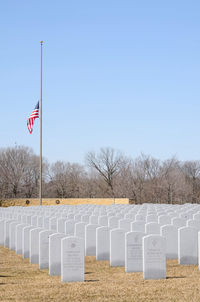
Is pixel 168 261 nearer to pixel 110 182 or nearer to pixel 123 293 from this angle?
pixel 123 293

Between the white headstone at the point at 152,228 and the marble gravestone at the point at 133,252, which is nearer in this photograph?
the marble gravestone at the point at 133,252

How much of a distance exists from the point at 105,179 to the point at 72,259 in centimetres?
5446

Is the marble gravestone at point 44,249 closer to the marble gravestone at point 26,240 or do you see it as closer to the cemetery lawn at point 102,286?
the cemetery lawn at point 102,286

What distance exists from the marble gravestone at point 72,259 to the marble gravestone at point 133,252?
1263 mm

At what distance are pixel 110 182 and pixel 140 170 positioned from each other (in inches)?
184

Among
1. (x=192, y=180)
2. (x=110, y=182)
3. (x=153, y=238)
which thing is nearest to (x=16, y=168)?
(x=110, y=182)

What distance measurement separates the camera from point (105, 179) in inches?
2527

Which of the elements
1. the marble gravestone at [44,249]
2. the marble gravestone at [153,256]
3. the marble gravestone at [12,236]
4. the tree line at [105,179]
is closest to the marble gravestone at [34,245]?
the marble gravestone at [44,249]

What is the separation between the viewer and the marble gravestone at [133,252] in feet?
34.9

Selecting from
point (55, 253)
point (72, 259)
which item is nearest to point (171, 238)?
point (55, 253)

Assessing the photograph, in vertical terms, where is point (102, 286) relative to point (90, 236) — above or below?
below

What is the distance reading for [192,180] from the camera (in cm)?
6506

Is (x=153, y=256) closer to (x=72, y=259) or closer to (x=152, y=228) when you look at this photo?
(x=72, y=259)

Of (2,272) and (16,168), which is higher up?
(16,168)
